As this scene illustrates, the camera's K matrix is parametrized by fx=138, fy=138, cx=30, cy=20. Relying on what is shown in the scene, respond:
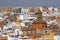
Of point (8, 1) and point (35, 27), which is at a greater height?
point (8, 1)

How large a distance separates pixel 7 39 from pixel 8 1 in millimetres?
459

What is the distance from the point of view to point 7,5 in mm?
1685

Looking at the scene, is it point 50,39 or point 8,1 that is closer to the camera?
point 50,39

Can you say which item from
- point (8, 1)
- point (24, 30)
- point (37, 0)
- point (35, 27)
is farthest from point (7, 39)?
point (37, 0)

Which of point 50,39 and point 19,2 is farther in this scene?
point 19,2

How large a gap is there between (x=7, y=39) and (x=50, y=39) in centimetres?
50

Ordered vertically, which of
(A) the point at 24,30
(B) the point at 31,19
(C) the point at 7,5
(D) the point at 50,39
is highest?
(C) the point at 7,5

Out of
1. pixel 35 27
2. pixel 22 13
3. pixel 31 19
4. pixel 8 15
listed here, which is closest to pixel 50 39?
pixel 35 27

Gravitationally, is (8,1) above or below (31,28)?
above

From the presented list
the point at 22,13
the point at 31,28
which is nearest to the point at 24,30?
the point at 31,28

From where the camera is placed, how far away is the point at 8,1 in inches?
66.5

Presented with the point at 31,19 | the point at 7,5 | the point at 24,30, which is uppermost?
the point at 7,5

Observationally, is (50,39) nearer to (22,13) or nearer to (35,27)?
(35,27)

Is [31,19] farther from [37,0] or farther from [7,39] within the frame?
[7,39]
